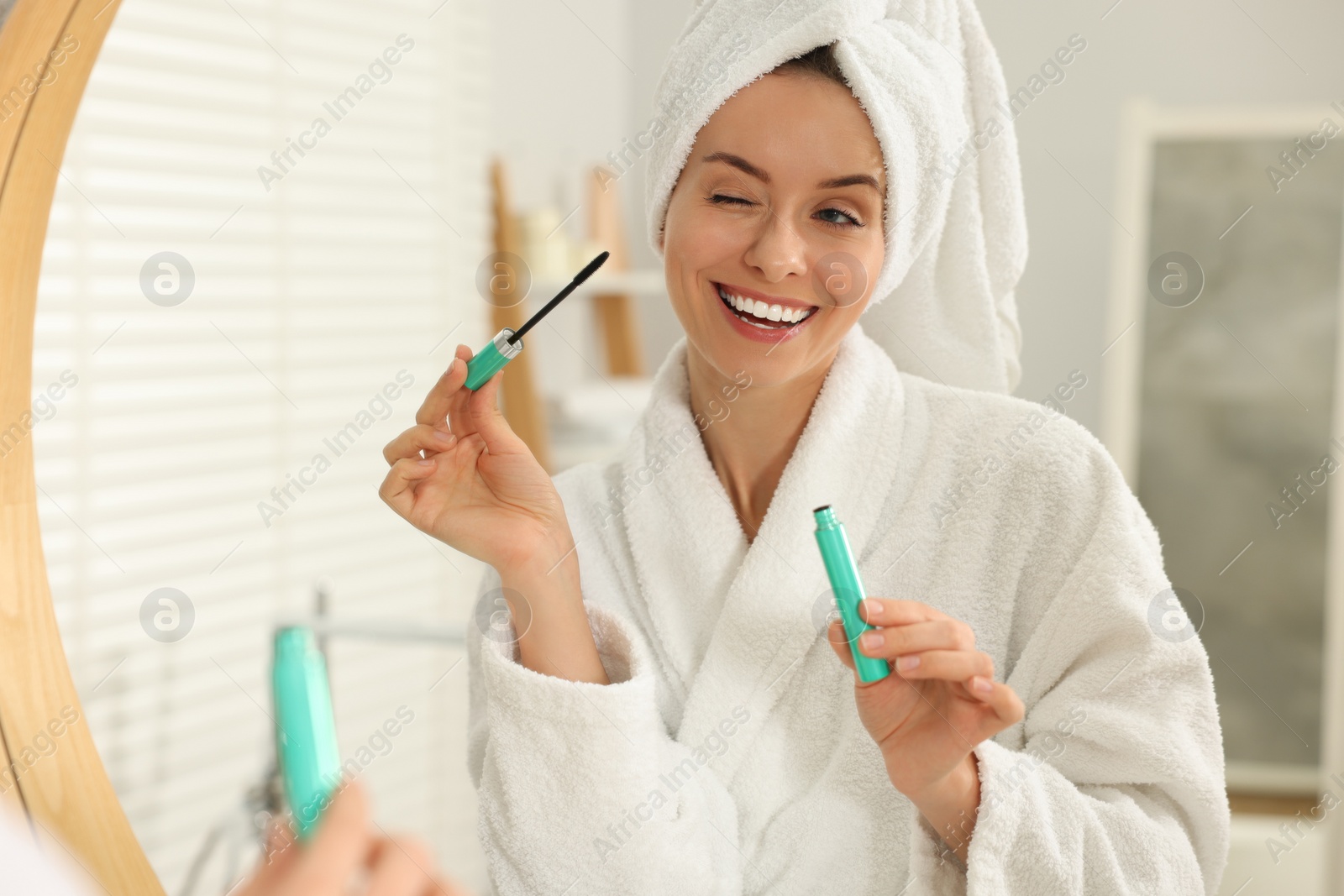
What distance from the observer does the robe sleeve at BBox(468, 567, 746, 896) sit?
1.65ft

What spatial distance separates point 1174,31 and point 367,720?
43.3 inches

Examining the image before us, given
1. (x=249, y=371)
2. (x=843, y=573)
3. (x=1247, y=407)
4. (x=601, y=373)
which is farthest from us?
(x=601, y=373)

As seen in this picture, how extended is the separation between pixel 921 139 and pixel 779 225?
8 cm

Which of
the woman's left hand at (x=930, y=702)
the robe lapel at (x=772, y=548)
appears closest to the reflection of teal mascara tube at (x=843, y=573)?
the woman's left hand at (x=930, y=702)

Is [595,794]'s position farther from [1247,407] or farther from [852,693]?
[1247,407]

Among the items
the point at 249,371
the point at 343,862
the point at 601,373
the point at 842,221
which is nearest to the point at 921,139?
the point at 842,221

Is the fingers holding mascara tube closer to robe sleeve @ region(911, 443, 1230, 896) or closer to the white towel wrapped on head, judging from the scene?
the white towel wrapped on head

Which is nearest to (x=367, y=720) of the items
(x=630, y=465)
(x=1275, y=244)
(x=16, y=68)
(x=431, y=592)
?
(x=431, y=592)

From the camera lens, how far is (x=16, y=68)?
1.65 ft

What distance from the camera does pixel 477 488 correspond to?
537 mm

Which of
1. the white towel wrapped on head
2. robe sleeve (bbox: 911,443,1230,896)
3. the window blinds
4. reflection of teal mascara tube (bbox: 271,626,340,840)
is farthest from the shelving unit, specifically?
reflection of teal mascara tube (bbox: 271,626,340,840)

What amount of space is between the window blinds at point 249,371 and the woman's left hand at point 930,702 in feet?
2.50

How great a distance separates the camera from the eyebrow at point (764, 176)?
1.59ft

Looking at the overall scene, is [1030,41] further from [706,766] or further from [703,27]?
[706,766]
